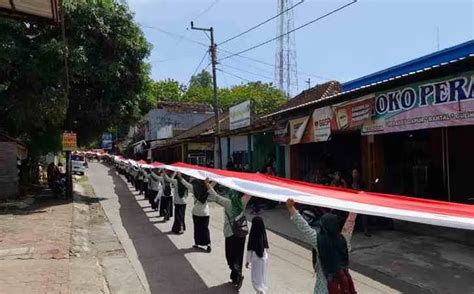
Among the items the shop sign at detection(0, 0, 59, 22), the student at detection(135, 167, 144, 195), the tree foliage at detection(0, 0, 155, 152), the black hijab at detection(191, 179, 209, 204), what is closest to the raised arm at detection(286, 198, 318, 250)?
the shop sign at detection(0, 0, 59, 22)

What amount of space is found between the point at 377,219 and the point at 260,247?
6447mm

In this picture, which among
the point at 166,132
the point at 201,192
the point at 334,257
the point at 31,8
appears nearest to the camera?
the point at 334,257

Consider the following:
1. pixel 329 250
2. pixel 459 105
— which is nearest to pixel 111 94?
pixel 459 105

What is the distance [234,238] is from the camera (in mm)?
8367

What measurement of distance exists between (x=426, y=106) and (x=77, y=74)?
49.7 feet

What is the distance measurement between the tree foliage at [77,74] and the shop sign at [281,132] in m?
7.54

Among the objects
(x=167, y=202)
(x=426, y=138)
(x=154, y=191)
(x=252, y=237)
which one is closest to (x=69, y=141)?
(x=154, y=191)

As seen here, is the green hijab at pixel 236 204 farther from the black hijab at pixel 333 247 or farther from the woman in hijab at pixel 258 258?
the black hijab at pixel 333 247

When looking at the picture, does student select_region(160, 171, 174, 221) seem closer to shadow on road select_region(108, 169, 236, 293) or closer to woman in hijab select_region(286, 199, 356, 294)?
shadow on road select_region(108, 169, 236, 293)

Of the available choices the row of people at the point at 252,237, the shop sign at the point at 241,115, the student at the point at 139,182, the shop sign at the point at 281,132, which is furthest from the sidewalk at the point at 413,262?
the student at the point at 139,182

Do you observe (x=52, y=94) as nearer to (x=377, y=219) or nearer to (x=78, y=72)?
(x=78, y=72)

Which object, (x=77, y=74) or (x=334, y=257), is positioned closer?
(x=334, y=257)

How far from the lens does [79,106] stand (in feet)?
76.5

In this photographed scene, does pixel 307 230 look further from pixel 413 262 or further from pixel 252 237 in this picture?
pixel 413 262
